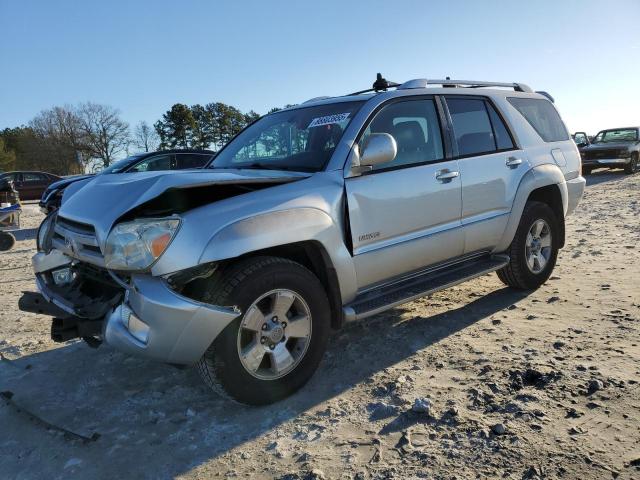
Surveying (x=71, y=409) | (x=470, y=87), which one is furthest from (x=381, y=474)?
(x=470, y=87)

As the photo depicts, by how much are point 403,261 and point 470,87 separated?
6.76 feet

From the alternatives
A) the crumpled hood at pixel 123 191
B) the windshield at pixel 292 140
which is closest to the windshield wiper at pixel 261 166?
the windshield at pixel 292 140

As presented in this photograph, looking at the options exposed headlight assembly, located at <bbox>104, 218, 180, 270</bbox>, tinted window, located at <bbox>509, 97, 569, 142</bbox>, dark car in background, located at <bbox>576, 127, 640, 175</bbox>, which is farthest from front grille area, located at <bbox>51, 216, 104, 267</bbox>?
dark car in background, located at <bbox>576, 127, 640, 175</bbox>

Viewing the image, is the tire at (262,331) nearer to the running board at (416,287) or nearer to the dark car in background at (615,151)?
the running board at (416,287)

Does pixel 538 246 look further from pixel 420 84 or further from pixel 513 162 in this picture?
pixel 420 84

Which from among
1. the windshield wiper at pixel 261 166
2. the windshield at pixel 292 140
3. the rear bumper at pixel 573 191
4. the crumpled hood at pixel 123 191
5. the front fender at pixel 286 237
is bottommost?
the rear bumper at pixel 573 191

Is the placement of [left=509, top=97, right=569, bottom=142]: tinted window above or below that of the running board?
above

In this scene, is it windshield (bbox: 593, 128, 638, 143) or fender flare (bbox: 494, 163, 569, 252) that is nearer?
fender flare (bbox: 494, 163, 569, 252)

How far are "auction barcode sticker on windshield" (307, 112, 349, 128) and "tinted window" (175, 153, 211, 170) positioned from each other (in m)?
7.34

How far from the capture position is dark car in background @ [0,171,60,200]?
22219 millimetres

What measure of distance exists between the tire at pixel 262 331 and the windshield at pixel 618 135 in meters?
20.2

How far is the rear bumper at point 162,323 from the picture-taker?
244 cm

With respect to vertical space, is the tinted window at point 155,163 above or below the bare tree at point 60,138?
below

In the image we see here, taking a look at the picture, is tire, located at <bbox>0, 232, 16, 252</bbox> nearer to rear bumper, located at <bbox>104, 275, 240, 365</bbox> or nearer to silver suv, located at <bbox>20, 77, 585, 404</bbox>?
silver suv, located at <bbox>20, 77, 585, 404</bbox>
